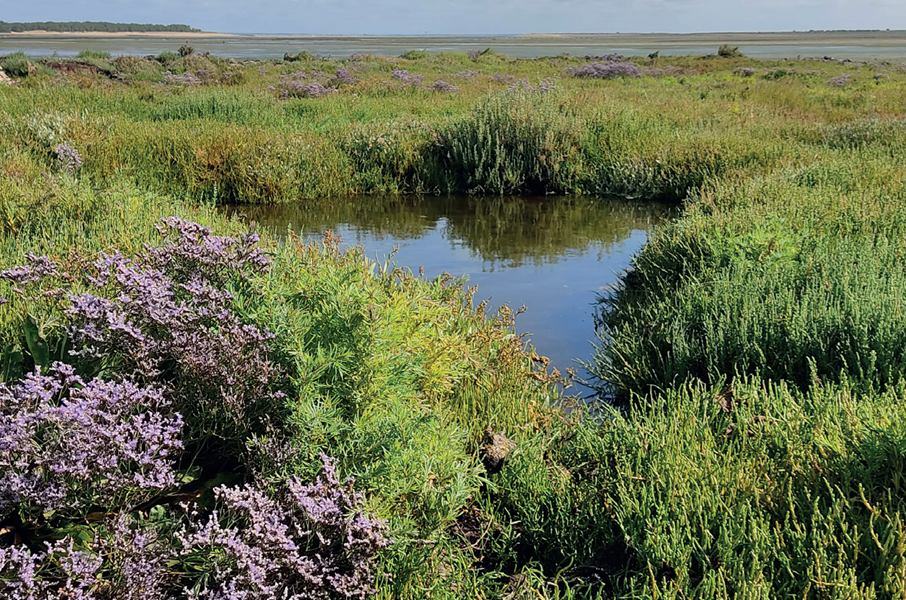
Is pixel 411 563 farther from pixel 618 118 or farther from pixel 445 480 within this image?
pixel 618 118

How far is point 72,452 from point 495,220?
28.5ft

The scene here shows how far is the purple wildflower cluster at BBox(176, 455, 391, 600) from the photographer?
229cm

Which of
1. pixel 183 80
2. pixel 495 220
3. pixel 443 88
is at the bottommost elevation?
pixel 495 220

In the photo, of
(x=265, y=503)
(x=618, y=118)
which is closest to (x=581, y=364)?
(x=265, y=503)

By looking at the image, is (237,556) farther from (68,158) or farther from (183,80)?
(183,80)

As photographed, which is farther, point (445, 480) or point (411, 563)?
point (445, 480)

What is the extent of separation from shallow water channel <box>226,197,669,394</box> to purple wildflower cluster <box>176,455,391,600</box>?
3256mm

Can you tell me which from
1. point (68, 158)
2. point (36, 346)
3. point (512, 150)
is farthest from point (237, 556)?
point (512, 150)

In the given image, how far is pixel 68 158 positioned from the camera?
32.2 ft

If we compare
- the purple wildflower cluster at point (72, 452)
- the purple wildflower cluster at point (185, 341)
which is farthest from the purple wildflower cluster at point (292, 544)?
the purple wildflower cluster at point (185, 341)

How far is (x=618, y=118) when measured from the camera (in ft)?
43.8

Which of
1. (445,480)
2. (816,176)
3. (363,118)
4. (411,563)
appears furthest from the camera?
(363,118)

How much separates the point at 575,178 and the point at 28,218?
847 cm

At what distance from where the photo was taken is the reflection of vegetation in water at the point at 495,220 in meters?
9.33
